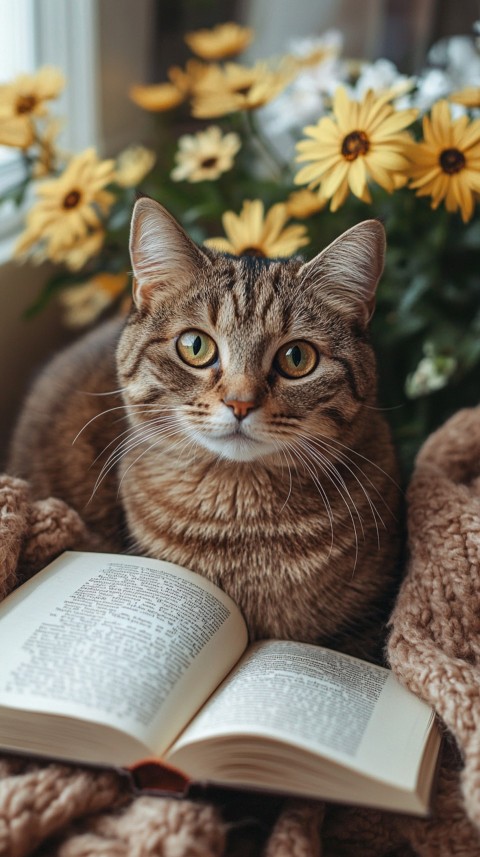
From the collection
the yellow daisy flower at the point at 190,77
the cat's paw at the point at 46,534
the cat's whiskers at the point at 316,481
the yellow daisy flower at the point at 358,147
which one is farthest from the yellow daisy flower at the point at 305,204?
the cat's paw at the point at 46,534

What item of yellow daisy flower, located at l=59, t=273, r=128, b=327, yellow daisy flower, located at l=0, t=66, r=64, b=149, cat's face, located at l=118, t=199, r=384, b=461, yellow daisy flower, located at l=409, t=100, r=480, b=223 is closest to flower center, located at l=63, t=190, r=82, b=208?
yellow daisy flower, located at l=0, t=66, r=64, b=149

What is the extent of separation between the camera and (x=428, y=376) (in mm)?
1371

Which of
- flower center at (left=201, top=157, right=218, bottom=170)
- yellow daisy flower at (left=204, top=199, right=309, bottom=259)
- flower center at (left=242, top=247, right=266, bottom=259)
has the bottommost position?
flower center at (left=242, top=247, right=266, bottom=259)

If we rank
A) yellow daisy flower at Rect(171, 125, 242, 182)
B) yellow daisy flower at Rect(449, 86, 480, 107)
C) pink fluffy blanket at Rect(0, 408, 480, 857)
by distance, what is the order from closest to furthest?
pink fluffy blanket at Rect(0, 408, 480, 857) < yellow daisy flower at Rect(449, 86, 480, 107) < yellow daisy flower at Rect(171, 125, 242, 182)

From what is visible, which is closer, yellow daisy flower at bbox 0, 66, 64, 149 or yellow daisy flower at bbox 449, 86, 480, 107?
yellow daisy flower at bbox 449, 86, 480, 107

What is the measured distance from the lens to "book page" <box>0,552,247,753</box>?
73 cm

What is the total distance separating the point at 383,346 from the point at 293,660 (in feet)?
2.16

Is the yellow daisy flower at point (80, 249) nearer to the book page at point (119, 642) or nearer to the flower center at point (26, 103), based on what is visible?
the flower center at point (26, 103)

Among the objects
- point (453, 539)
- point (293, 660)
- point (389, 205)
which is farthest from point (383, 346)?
point (293, 660)

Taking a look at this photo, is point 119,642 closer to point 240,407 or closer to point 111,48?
point 240,407

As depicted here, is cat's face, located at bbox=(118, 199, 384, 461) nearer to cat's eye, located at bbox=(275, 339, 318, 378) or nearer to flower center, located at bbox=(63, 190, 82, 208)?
cat's eye, located at bbox=(275, 339, 318, 378)

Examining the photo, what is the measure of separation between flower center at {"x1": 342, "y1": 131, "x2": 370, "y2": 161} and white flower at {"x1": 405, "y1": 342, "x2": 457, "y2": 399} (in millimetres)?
422

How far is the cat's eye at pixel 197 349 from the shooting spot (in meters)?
0.93

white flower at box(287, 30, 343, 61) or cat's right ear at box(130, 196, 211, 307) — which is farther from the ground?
white flower at box(287, 30, 343, 61)
